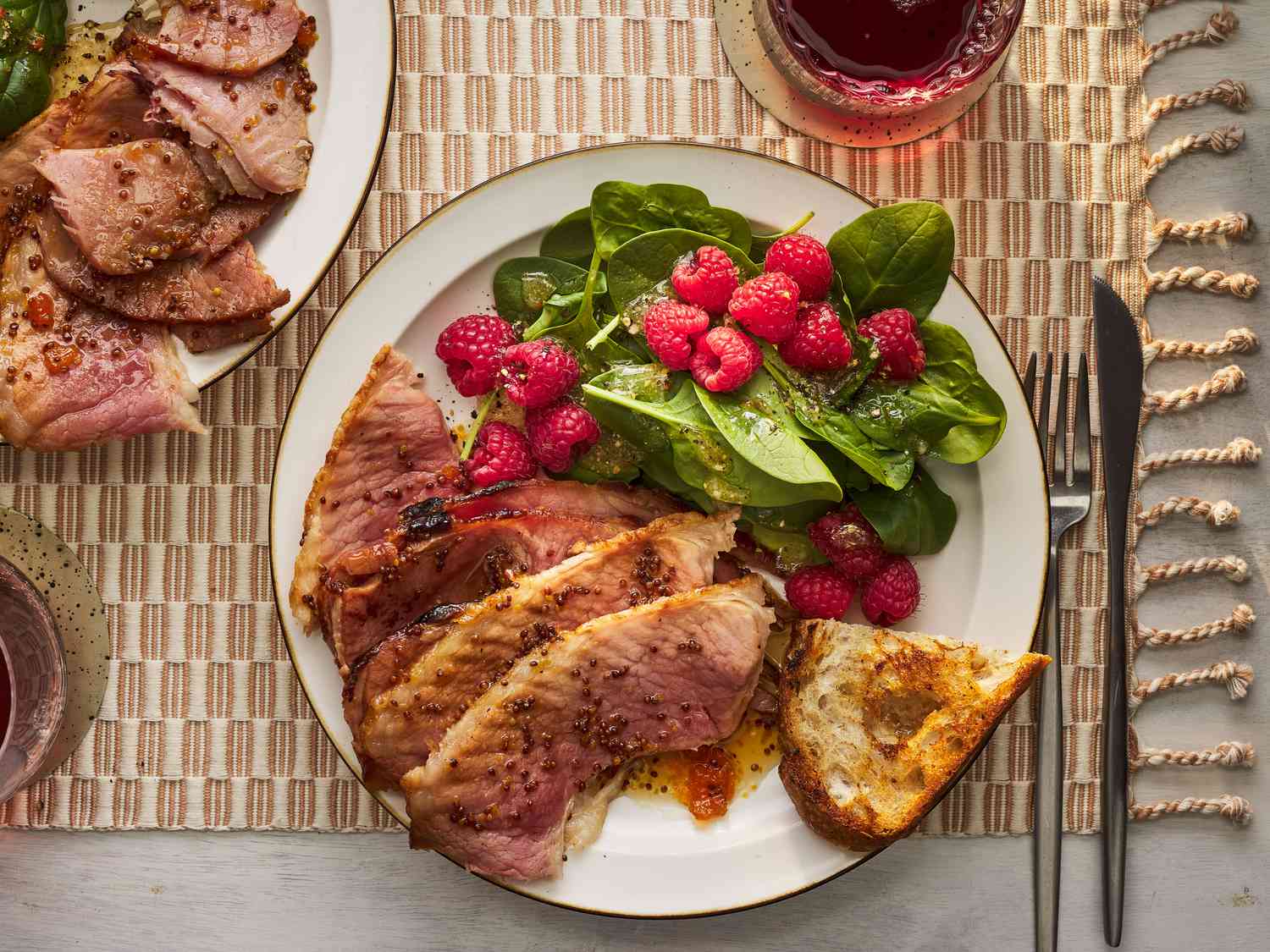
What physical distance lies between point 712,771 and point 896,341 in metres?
0.99

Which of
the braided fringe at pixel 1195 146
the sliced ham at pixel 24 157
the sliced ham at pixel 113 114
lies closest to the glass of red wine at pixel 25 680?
the sliced ham at pixel 24 157

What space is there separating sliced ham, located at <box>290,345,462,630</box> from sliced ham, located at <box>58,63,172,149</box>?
719mm

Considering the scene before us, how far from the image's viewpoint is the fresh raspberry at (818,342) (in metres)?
1.87

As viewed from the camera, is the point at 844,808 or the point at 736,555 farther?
the point at 736,555

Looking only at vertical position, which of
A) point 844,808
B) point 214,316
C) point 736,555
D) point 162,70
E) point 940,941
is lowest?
point 940,941

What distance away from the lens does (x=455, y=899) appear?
2242 mm

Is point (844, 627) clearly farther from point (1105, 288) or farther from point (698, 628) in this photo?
point (1105, 288)

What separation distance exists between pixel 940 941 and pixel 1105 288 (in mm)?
1542

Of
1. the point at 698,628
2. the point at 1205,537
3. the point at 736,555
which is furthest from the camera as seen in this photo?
the point at 1205,537

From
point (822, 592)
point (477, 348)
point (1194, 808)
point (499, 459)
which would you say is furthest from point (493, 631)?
point (1194, 808)

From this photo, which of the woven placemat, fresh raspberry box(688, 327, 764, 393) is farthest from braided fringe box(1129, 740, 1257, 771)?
fresh raspberry box(688, 327, 764, 393)

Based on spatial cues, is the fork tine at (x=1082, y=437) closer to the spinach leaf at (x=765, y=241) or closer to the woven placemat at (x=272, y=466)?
the woven placemat at (x=272, y=466)

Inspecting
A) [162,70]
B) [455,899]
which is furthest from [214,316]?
[455,899]

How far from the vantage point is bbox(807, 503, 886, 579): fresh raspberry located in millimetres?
1986
